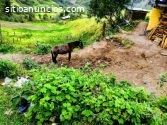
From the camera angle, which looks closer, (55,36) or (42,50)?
(42,50)

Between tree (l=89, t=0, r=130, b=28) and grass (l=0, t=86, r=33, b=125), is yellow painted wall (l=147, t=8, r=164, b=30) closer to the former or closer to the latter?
tree (l=89, t=0, r=130, b=28)

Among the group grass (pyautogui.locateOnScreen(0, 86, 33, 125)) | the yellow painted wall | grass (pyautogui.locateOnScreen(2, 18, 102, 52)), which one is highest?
the yellow painted wall

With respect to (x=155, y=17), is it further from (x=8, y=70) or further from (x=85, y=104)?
(x=85, y=104)

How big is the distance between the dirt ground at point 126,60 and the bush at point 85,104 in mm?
5446

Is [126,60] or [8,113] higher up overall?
[8,113]

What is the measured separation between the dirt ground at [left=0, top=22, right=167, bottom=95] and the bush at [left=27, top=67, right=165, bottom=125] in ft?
17.9

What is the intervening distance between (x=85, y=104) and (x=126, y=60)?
32.3 feet

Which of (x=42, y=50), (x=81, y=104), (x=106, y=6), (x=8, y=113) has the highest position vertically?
(x=106, y=6)

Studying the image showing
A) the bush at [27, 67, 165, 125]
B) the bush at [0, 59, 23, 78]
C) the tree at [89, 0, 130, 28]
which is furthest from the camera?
the tree at [89, 0, 130, 28]

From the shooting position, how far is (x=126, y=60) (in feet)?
49.4

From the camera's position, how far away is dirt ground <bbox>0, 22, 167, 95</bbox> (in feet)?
41.1

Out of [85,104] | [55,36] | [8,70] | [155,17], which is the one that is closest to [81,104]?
[85,104]

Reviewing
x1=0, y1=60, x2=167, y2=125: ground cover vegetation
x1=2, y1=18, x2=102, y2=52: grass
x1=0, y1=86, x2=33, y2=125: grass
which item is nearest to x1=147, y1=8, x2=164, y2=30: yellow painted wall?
x1=2, y1=18, x2=102, y2=52: grass

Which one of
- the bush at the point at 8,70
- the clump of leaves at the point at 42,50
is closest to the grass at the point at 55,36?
the clump of leaves at the point at 42,50
